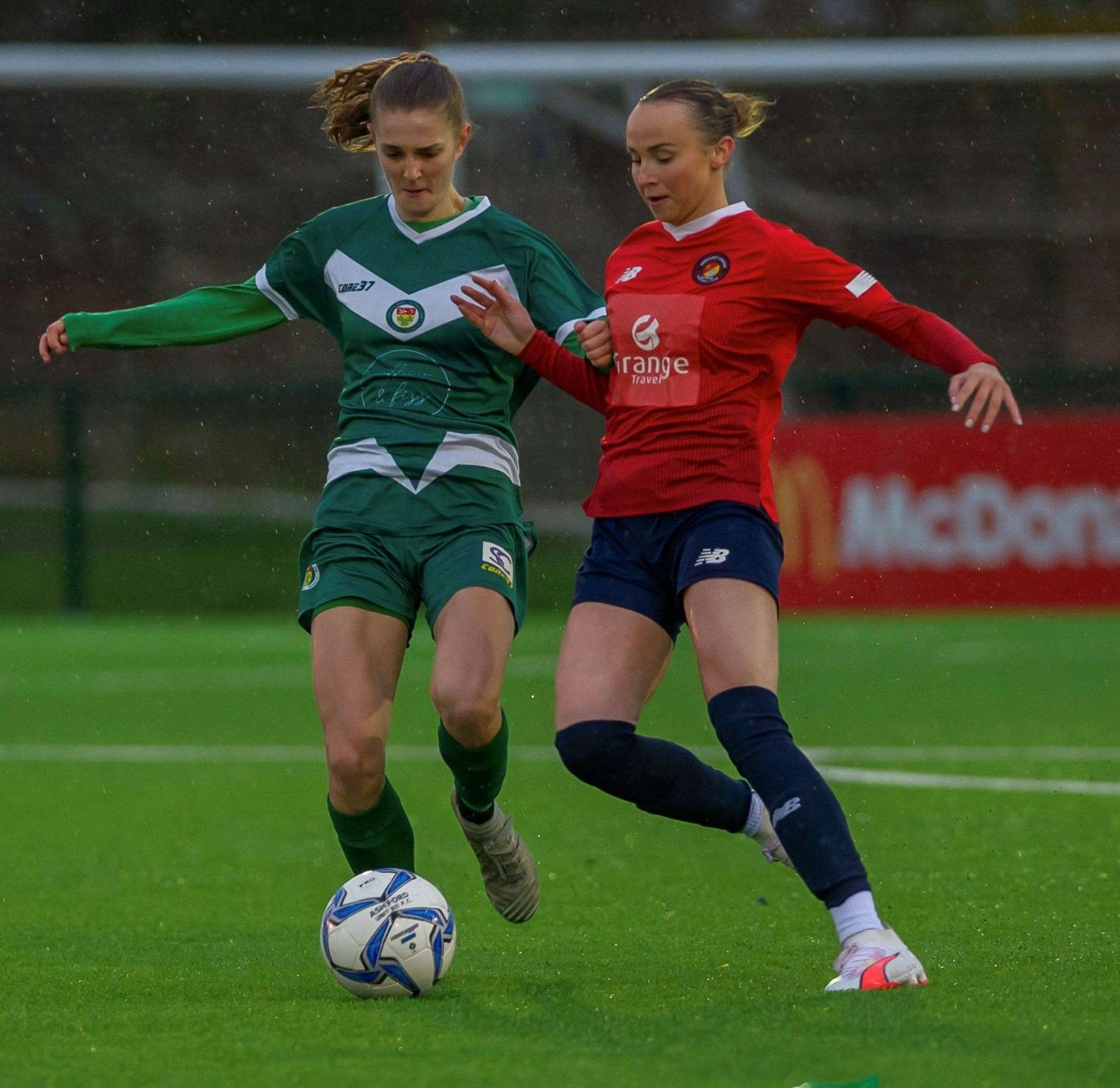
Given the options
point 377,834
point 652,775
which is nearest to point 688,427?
point 652,775

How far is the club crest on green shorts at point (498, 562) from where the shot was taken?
4.30 metres

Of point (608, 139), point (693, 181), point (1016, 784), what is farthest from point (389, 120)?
point (608, 139)

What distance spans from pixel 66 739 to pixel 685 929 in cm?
483

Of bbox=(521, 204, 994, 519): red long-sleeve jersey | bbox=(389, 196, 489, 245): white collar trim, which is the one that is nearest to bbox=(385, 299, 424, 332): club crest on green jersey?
bbox=(389, 196, 489, 245): white collar trim

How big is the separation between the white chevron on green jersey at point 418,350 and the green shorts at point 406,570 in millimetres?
33

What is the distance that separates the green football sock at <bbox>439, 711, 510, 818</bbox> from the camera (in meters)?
4.39

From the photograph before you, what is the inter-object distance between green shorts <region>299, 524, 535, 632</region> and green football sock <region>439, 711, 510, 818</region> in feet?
0.91

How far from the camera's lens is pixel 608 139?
18094 millimetres

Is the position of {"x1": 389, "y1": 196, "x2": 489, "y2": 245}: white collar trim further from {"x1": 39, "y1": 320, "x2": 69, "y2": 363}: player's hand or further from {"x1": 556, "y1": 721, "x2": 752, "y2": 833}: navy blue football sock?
{"x1": 556, "y1": 721, "x2": 752, "y2": 833}: navy blue football sock

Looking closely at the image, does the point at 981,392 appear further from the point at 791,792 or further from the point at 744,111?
the point at 744,111

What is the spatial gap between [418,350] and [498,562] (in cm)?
51

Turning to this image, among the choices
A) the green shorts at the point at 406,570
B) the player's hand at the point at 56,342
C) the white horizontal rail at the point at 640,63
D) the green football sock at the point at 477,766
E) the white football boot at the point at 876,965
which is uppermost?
the white horizontal rail at the point at 640,63

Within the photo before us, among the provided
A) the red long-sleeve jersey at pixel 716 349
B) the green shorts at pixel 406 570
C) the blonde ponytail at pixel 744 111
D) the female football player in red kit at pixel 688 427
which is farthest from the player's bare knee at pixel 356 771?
the blonde ponytail at pixel 744 111

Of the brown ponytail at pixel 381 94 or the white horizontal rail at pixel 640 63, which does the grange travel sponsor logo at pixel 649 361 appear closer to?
the brown ponytail at pixel 381 94
